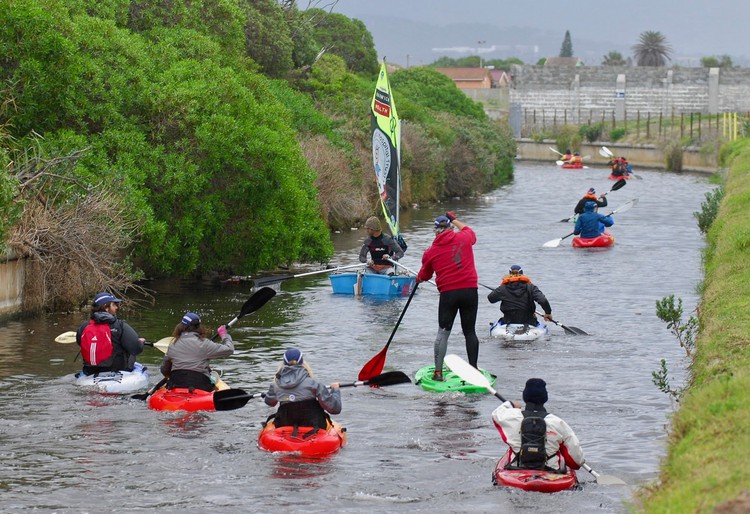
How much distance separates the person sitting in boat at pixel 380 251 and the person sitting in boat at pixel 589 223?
12.3 meters

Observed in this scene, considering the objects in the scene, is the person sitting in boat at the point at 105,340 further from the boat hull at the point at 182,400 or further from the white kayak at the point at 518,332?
the white kayak at the point at 518,332

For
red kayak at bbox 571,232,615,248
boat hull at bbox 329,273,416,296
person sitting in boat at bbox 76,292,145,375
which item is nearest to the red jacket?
person sitting in boat at bbox 76,292,145,375

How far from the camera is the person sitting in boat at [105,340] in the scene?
1770cm

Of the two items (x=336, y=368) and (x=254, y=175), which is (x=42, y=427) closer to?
(x=336, y=368)

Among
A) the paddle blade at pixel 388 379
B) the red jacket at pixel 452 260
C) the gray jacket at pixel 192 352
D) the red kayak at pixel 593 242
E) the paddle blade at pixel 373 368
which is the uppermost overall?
the red jacket at pixel 452 260

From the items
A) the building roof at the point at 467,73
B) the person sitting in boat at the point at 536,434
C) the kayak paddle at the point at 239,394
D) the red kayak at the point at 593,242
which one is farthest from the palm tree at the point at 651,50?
the person sitting in boat at the point at 536,434

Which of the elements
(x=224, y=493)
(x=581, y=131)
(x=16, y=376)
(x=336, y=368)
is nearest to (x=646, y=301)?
(x=336, y=368)

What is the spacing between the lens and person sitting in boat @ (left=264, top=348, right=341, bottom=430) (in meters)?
14.4

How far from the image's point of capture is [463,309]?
17.9 meters

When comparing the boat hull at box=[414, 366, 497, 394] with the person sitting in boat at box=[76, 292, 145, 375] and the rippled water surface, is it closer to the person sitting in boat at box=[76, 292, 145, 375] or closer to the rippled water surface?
the rippled water surface

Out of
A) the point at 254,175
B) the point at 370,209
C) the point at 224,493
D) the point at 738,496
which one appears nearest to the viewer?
the point at 738,496

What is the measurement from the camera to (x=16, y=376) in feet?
63.8

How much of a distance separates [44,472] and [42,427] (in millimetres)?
2175

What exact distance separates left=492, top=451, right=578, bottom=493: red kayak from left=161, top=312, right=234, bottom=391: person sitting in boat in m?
5.09
